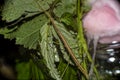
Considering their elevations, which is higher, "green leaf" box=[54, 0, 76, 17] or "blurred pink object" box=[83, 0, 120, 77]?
"green leaf" box=[54, 0, 76, 17]

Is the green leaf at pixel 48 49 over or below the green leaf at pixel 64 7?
below

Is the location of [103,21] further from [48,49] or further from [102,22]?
[48,49]

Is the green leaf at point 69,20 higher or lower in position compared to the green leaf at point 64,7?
lower

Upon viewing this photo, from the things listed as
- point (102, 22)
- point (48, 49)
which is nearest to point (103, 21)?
point (102, 22)

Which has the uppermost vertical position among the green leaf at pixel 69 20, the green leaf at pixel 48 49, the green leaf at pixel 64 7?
the green leaf at pixel 64 7

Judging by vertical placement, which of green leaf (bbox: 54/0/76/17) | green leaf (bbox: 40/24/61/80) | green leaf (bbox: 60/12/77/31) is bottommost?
green leaf (bbox: 40/24/61/80)
